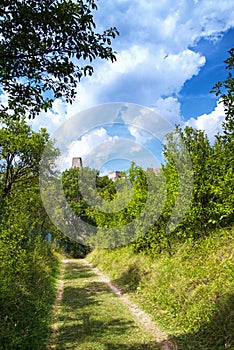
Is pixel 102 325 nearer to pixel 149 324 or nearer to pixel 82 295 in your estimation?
pixel 149 324

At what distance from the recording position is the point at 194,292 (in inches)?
302

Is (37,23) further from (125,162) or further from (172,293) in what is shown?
(125,162)

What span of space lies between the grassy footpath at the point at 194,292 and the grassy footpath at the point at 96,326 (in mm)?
714

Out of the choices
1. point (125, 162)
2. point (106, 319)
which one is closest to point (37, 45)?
point (106, 319)

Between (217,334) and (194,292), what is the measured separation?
1820mm

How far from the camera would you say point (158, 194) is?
41.6 feet

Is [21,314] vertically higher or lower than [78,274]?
higher

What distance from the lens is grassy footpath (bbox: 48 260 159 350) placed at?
6.20m

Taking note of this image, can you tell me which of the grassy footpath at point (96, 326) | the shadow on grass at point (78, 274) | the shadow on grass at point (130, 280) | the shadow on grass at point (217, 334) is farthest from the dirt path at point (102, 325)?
the shadow on grass at point (78, 274)

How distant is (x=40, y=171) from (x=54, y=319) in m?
10.1

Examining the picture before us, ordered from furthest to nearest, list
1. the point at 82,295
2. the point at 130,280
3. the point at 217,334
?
the point at 130,280 → the point at 82,295 → the point at 217,334

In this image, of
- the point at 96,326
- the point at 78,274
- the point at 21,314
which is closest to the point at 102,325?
the point at 96,326

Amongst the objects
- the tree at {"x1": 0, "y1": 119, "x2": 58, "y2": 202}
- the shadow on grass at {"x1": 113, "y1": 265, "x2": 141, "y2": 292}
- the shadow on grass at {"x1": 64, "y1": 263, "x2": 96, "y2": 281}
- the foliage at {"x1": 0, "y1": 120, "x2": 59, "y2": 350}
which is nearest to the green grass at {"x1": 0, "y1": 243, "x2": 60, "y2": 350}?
the foliage at {"x1": 0, "y1": 120, "x2": 59, "y2": 350}

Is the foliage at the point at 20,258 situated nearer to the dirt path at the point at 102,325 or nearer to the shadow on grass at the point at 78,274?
the dirt path at the point at 102,325
